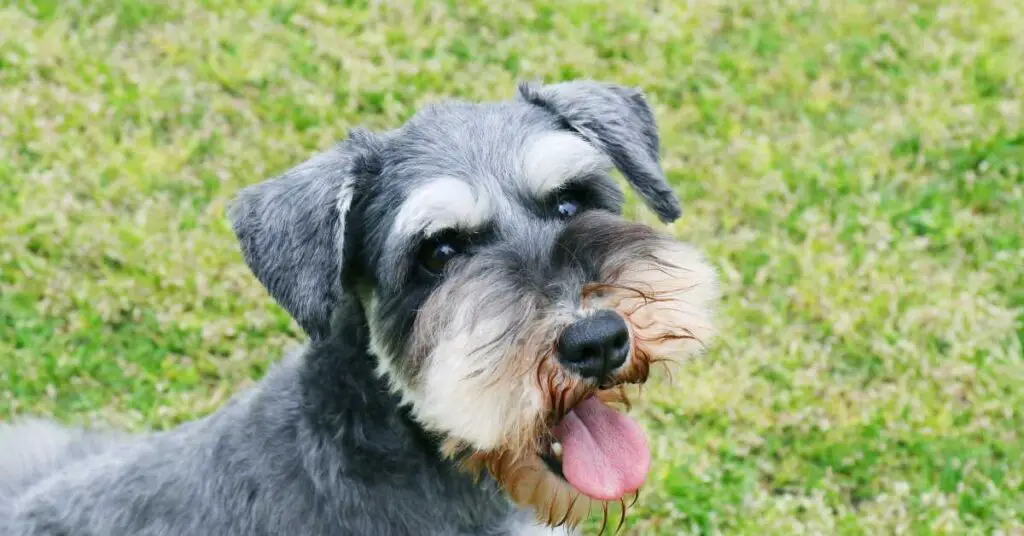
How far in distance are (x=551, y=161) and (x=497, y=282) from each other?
1.93ft

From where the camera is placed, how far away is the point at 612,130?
4551 mm

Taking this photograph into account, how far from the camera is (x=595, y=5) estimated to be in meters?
8.96

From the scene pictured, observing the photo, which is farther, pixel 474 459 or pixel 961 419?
pixel 961 419

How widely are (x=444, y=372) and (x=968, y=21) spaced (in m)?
7.37

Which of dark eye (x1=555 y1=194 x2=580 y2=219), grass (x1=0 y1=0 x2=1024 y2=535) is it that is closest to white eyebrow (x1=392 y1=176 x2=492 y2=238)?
dark eye (x1=555 y1=194 x2=580 y2=219)

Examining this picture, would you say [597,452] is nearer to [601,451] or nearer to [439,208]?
[601,451]

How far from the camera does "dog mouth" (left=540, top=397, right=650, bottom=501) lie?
3.88 m

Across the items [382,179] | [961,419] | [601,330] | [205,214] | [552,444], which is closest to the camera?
[601,330]

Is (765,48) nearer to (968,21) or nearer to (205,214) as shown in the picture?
(968,21)

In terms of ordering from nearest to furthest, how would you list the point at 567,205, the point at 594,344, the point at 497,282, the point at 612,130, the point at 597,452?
the point at 594,344 < the point at 497,282 < the point at 597,452 < the point at 567,205 < the point at 612,130

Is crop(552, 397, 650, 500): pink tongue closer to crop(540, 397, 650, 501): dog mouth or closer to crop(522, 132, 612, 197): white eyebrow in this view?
crop(540, 397, 650, 501): dog mouth

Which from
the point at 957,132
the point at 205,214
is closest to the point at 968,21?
the point at 957,132

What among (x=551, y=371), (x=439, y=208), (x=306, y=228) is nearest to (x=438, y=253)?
(x=439, y=208)

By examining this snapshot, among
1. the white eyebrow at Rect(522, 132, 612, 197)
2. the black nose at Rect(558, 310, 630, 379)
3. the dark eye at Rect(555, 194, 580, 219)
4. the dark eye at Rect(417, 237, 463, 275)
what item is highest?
the white eyebrow at Rect(522, 132, 612, 197)
